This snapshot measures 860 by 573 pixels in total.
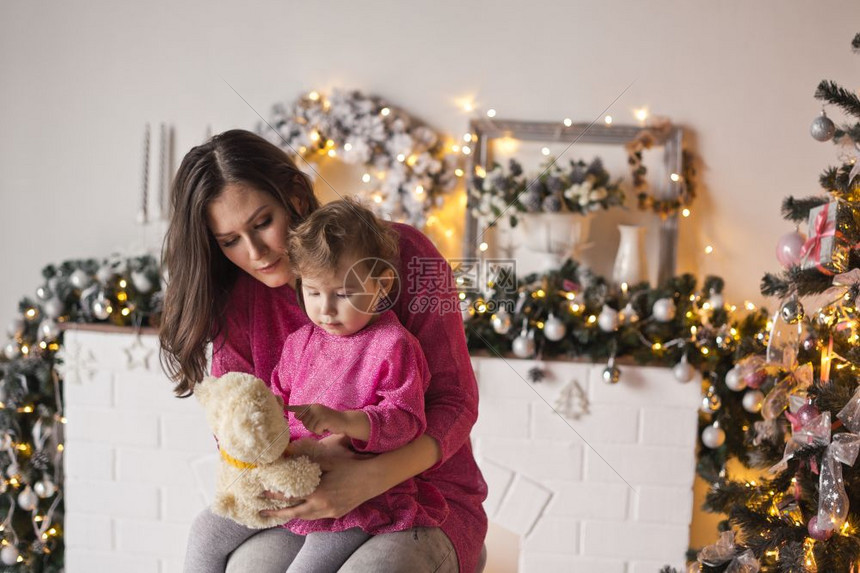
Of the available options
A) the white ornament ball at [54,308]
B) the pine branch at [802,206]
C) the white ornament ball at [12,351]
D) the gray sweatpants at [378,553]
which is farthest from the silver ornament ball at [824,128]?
the white ornament ball at [12,351]

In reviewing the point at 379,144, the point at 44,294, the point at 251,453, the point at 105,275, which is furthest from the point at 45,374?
the point at 251,453

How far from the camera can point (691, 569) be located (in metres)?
1.66

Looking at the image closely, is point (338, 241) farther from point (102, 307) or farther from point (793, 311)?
point (102, 307)

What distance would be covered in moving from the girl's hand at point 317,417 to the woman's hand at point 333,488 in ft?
0.29

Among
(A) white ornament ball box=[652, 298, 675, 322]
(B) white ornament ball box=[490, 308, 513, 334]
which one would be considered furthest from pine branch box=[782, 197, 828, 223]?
(B) white ornament ball box=[490, 308, 513, 334]

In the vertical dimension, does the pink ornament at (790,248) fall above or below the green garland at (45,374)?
above

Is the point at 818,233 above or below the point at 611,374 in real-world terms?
above

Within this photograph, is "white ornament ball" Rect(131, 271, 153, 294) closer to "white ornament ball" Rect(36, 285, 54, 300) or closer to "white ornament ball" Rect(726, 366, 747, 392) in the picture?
"white ornament ball" Rect(36, 285, 54, 300)

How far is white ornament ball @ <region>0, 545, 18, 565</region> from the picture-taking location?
224cm

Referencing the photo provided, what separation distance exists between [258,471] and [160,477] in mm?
1442

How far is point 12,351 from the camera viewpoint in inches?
90.5

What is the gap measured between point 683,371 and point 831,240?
746 mm

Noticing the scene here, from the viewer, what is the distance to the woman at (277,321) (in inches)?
41.4

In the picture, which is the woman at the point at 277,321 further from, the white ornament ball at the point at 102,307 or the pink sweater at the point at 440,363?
the white ornament ball at the point at 102,307
